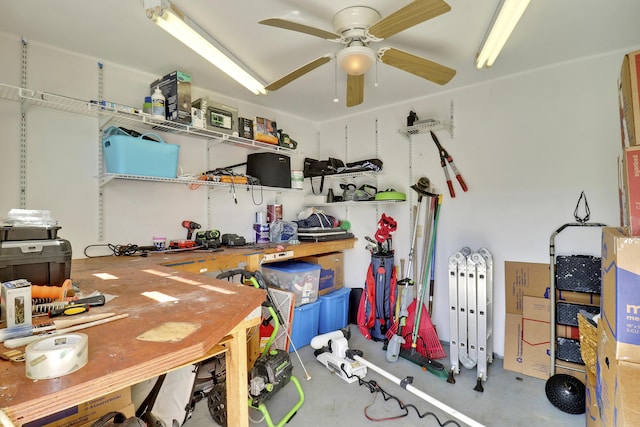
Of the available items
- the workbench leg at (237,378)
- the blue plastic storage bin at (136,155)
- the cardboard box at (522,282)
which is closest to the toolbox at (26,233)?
the workbench leg at (237,378)

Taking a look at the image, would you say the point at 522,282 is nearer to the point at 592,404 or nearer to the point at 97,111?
the point at 592,404

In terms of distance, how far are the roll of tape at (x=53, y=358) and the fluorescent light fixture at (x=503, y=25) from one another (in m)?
1.97

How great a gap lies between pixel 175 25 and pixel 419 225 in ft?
9.01

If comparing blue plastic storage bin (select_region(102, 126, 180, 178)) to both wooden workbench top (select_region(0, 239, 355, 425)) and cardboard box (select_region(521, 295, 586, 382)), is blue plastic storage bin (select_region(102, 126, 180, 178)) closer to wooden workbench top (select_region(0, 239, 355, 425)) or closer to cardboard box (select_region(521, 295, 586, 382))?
wooden workbench top (select_region(0, 239, 355, 425))

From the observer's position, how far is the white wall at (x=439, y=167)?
2.21 meters

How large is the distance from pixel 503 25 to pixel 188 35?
1663 mm

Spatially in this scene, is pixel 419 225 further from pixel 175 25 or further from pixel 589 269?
pixel 175 25

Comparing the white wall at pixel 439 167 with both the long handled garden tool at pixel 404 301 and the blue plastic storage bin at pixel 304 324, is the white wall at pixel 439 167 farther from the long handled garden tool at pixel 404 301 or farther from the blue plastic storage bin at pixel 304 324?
the blue plastic storage bin at pixel 304 324

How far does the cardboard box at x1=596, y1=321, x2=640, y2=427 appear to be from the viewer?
107 centimetres

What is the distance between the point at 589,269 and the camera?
2.26 m

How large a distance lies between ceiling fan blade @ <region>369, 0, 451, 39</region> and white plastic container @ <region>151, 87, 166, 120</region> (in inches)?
68.5

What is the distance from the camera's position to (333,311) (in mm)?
3252

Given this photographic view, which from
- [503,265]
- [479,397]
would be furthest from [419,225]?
[479,397]


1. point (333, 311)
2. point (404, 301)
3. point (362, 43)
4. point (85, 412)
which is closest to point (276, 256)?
point (333, 311)
